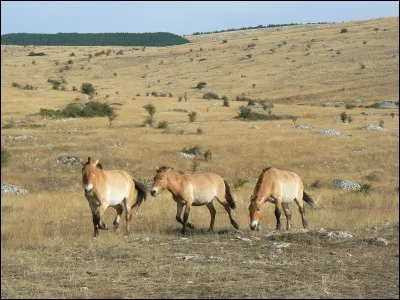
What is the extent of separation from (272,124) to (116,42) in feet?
337

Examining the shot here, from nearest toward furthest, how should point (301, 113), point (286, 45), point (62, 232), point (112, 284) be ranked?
point (112, 284), point (62, 232), point (301, 113), point (286, 45)

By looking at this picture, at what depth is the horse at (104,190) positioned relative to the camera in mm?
14234

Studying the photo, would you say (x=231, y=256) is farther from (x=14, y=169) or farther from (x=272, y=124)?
(x=272, y=124)

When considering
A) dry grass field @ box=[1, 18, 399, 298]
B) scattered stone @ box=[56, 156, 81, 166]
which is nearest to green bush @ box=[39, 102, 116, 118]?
dry grass field @ box=[1, 18, 399, 298]

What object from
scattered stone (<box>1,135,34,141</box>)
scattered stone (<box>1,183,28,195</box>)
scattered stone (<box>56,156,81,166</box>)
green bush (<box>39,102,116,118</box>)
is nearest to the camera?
scattered stone (<box>1,183,28,195</box>)

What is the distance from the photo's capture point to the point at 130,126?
46.0m

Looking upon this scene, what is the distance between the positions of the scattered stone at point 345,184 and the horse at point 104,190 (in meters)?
14.7

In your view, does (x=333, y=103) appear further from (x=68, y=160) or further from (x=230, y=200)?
(x=230, y=200)

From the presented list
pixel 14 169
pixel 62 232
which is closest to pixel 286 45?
pixel 14 169

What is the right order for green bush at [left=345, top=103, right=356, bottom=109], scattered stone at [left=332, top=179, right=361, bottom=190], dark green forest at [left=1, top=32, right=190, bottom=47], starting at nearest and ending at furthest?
scattered stone at [left=332, top=179, right=361, bottom=190] → green bush at [left=345, top=103, right=356, bottom=109] → dark green forest at [left=1, top=32, right=190, bottom=47]

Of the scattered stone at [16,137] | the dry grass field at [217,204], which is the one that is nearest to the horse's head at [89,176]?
the dry grass field at [217,204]

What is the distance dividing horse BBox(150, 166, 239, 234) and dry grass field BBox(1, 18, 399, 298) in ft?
2.37

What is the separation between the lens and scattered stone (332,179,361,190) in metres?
28.3

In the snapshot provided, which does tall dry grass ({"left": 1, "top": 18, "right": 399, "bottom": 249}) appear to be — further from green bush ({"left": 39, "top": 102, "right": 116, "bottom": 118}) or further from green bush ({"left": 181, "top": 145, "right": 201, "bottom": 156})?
green bush ({"left": 39, "top": 102, "right": 116, "bottom": 118})
